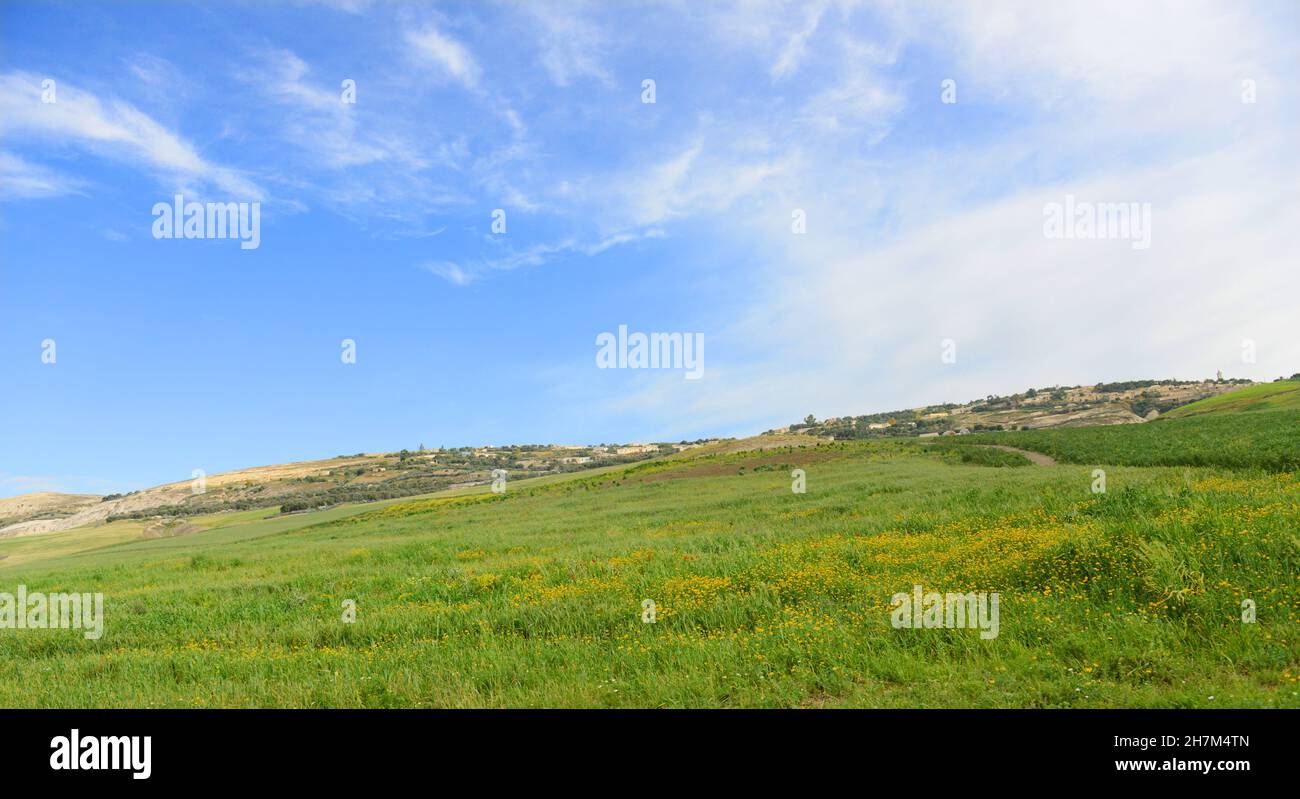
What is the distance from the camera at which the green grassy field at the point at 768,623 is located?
7.08 m

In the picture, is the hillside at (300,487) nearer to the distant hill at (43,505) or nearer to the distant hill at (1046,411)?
the distant hill at (43,505)

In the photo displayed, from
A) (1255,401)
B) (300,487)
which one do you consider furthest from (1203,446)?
(300,487)

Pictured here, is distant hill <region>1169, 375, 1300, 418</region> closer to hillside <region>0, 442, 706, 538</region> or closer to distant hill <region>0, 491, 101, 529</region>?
hillside <region>0, 442, 706, 538</region>

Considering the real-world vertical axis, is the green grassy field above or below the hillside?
above

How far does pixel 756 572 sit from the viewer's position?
504 inches

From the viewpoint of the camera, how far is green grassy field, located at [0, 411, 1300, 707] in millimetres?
7082

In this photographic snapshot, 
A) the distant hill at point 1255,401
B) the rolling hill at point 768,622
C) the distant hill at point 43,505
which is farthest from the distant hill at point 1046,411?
the distant hill at point 43,505

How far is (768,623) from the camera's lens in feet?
32.4

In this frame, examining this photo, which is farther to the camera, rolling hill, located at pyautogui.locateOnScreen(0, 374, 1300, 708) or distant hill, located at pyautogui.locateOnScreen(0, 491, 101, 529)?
distant hill, located at pyautogui.locateOnScreen(0, 491, 101, 529)

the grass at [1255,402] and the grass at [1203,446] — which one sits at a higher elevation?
the grass at [1255,402]
